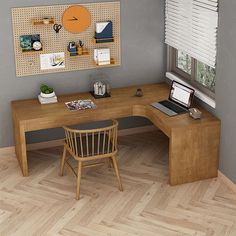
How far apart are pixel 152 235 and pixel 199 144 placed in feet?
3.59

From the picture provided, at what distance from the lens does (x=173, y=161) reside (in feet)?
16.5

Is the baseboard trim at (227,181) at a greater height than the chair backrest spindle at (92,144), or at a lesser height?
lesser

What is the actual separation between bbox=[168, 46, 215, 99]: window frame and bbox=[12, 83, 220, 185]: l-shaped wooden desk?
0.75ft

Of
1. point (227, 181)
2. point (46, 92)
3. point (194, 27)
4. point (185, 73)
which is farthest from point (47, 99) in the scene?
point (227, 181)

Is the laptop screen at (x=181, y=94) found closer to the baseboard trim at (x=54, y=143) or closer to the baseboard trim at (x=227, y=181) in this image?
the baseboard trim at (x=227, y=181)

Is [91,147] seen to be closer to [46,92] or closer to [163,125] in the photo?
[163,125]

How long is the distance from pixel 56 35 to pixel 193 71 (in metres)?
1.52

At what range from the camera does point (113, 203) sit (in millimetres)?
4840

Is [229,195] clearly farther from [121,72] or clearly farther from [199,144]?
[121,72]

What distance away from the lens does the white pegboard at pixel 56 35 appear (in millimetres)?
5484

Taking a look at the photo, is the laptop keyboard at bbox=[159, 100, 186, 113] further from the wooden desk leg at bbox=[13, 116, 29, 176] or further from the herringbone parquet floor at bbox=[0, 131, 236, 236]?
the wooden desk leg at bbox=[13, 116, 29, 176]

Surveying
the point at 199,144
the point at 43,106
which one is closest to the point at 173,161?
the point at 199,144

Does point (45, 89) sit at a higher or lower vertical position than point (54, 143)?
higher

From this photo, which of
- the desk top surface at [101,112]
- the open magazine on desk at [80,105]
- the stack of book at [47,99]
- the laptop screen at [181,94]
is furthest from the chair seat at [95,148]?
the laptop screen at [181,94]
